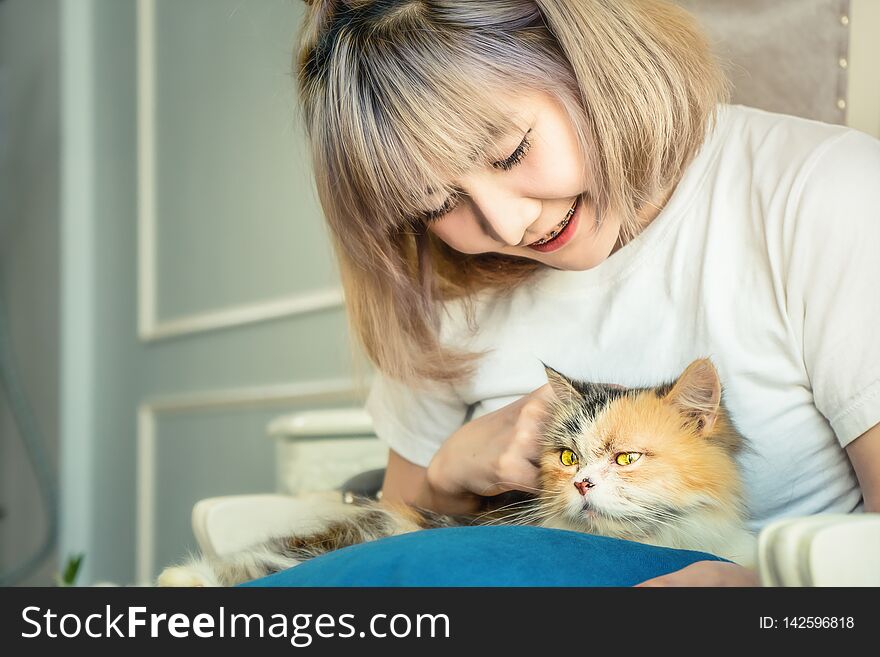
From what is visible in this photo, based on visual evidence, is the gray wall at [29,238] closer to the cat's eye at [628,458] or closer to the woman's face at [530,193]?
the woman's face at [530,193]

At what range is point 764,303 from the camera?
697 mm

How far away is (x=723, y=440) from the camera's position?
67 cm

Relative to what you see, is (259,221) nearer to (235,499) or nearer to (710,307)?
(235,499)

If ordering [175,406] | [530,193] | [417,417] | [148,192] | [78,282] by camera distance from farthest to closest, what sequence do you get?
1. [78,282]
2. [148,192]
3. [175,406]
4. [417,417]
5. [530,193]

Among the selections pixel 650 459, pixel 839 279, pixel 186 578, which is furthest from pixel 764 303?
pixel 186 578

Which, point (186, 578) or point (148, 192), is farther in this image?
point (148, 192)

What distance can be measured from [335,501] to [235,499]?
0.36 ft

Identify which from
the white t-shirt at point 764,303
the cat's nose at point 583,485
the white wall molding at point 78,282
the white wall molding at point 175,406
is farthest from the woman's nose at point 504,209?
the white wall molding at point 78,282

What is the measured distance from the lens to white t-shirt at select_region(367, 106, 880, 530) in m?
0.64

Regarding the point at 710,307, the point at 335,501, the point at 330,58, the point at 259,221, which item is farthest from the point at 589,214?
the point at 259,221

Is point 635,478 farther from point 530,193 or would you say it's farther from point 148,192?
point 148,192

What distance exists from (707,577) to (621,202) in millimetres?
389

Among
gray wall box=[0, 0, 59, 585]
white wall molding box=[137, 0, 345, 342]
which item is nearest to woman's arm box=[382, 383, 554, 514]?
white wall molding box=[137, 0, 345, 342]

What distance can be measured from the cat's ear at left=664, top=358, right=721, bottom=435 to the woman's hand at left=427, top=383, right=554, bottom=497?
0.12m
